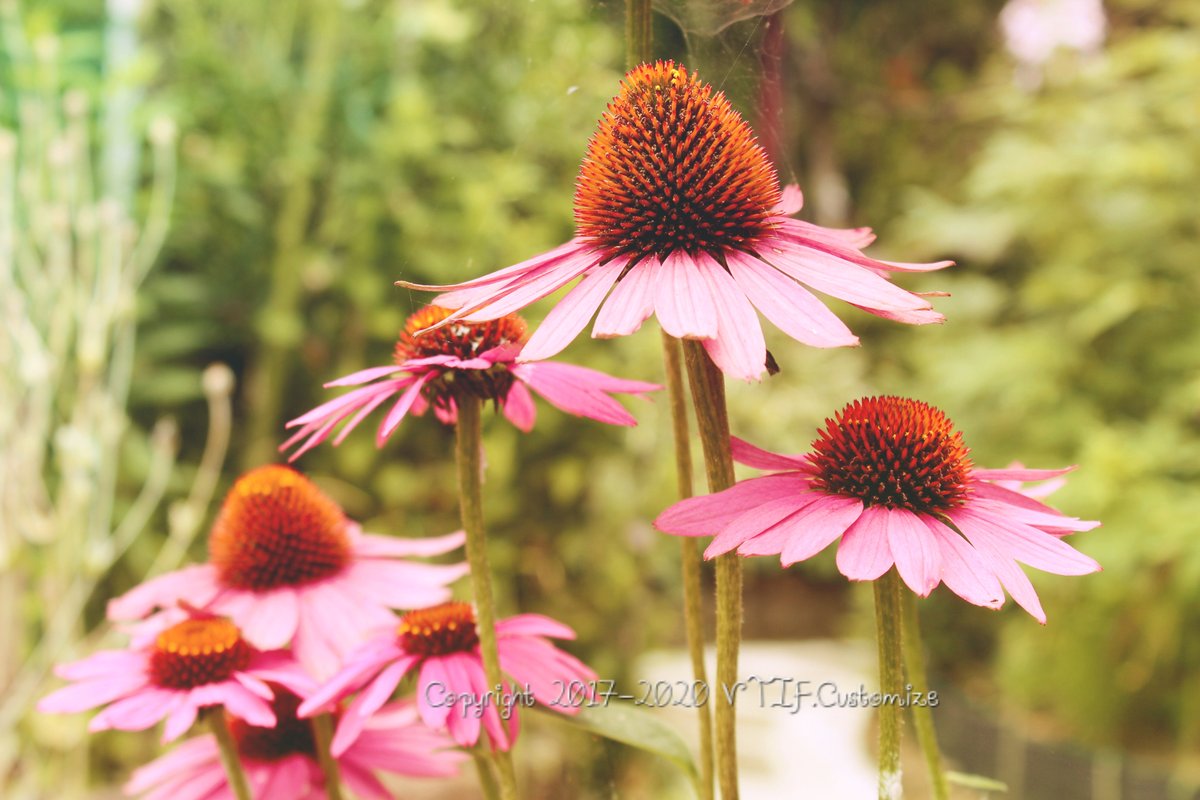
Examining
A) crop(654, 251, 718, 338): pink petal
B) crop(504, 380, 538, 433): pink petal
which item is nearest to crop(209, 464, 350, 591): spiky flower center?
crop(504, 380, 538, 433): pink petal

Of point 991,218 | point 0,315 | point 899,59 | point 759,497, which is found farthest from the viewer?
point 899,59

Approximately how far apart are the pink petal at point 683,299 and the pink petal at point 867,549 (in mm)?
70

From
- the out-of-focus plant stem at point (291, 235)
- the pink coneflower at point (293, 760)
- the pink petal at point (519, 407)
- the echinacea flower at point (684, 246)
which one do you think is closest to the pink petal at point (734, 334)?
the echinacea flower at point (684, 246)

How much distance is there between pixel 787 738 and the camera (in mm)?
1913

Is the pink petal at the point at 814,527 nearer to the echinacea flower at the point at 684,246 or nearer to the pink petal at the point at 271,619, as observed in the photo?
the echinacea flower at the point at 684,246

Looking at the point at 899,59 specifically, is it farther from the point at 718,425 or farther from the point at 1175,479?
the point at 718,425

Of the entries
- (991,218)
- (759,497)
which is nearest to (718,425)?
(759,497)

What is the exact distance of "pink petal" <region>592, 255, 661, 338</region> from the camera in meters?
0.26

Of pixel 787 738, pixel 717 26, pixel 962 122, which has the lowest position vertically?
pixel 787 738

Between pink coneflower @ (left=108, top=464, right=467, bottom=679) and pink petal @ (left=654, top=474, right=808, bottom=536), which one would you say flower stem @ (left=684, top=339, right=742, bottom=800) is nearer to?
pink petal @ (left=654, top=474, right=808, bottom=536)

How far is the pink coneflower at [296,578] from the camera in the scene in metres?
0.40

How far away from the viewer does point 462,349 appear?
13.6 inches

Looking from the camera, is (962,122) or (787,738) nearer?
(787,738)

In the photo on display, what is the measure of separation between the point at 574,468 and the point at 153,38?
3.33ft
